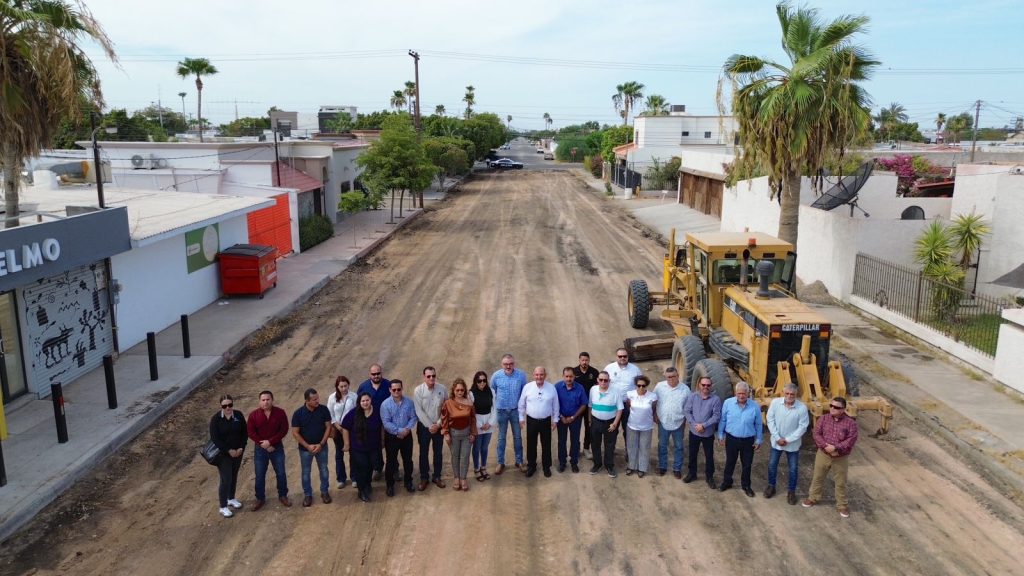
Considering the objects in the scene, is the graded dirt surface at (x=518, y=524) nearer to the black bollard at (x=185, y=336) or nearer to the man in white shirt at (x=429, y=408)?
the man in white shirt at (x=429, y=408)

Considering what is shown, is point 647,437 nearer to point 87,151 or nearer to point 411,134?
point 411,134

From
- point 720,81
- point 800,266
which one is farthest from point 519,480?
point 800,266

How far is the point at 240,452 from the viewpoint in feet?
27.5

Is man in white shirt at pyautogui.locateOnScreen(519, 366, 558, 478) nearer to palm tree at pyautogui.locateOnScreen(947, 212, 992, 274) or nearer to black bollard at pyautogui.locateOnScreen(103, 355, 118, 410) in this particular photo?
black bollard at pyautogui.locateOnScreen(103, 355, 118, 410)

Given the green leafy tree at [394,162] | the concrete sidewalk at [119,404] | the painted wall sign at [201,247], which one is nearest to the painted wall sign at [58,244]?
the concrete sidewalk at [119,404]

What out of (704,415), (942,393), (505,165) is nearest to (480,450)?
(704,415)

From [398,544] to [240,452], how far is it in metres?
2.13

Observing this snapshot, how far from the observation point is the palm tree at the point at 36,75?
11.6m

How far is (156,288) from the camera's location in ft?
53.1

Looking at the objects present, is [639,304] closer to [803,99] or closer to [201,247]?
[803,99]

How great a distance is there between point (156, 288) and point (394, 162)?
60.0 ft

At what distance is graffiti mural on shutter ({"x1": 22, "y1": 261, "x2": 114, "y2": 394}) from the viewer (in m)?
12.2

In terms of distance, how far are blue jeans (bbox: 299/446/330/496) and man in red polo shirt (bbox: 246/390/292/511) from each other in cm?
23

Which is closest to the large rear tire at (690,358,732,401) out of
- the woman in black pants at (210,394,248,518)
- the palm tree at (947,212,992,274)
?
the woman in black pants at (210,394,248,518)
